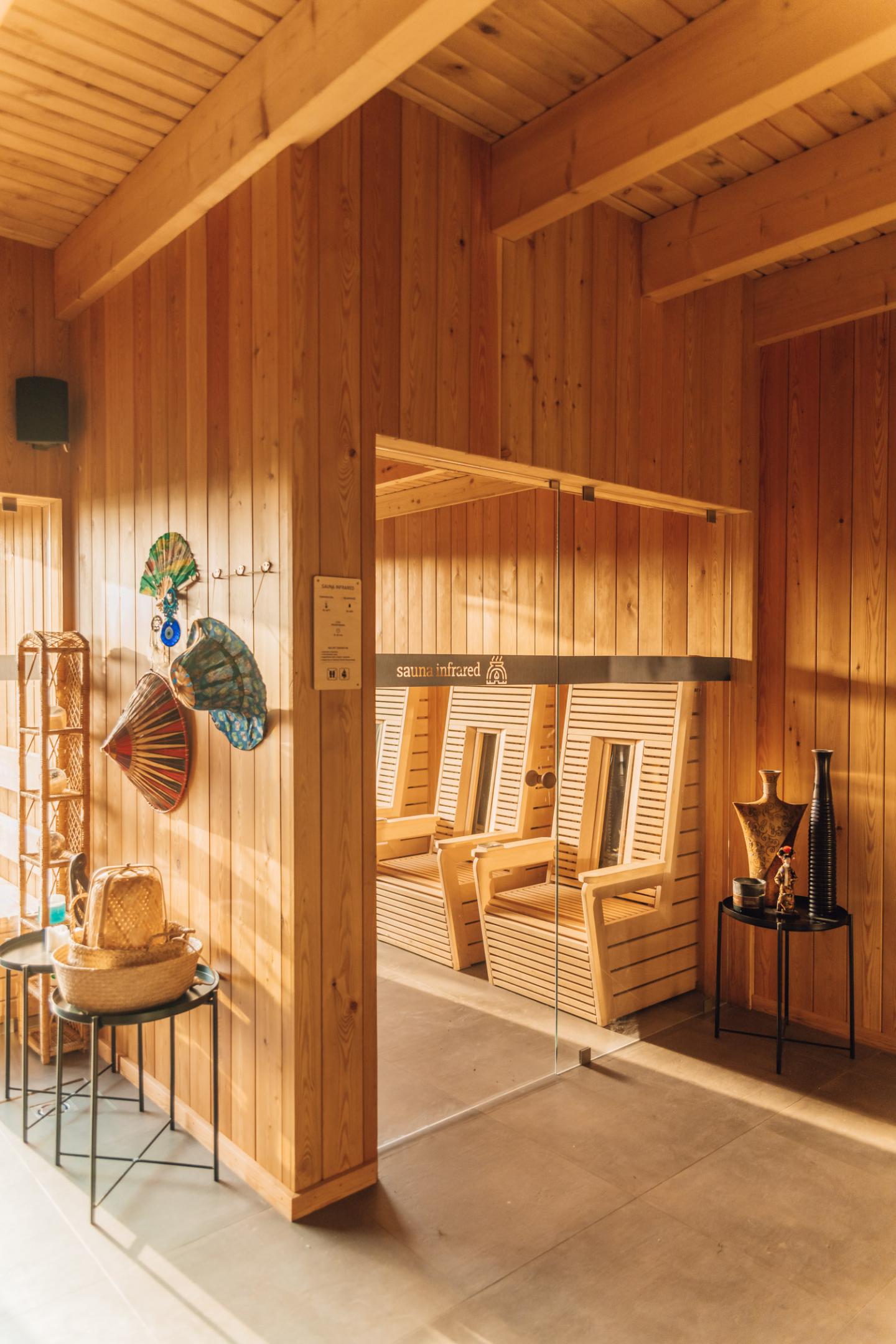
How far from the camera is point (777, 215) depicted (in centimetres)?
310

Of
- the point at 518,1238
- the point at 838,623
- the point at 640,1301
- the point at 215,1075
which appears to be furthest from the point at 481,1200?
the point at 838,623

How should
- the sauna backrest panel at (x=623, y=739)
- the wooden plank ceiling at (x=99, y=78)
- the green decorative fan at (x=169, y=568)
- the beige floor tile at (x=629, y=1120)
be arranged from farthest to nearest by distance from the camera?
the sauna backrest panel at (x=623, y=739) < the green decorative fan at (x=169, y=568) < the beige floor tile at (x=629, y=1120) < the wooden plank ceiling at (x=99, y=78)

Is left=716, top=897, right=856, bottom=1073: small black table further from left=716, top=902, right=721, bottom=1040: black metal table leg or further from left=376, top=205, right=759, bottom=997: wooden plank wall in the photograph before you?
left=376, top=205, right=759, bottom=997: wooden plank wall

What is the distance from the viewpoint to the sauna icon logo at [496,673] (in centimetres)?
337

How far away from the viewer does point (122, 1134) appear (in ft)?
9.52

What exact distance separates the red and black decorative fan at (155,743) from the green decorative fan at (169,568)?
279 mm

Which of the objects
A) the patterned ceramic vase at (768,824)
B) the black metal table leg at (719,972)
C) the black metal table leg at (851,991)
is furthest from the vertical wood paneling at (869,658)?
Answer: the black metal table leg at (719,972)

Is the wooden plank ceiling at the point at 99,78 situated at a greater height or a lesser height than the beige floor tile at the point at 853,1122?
greater

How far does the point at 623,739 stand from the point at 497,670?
2.18ft

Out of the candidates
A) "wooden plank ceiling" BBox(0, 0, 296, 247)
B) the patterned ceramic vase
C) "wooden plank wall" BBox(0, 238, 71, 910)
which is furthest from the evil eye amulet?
the patterned ceramic vase

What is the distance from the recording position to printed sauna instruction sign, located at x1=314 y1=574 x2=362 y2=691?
8.23ft

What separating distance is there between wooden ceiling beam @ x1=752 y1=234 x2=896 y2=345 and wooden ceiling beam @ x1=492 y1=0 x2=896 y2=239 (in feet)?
4.49

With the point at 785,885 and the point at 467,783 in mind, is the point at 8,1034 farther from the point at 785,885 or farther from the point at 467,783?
the point at 785,885

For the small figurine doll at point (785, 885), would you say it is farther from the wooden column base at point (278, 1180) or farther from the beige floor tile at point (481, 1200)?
the wooden column base at point (278, 1180)
